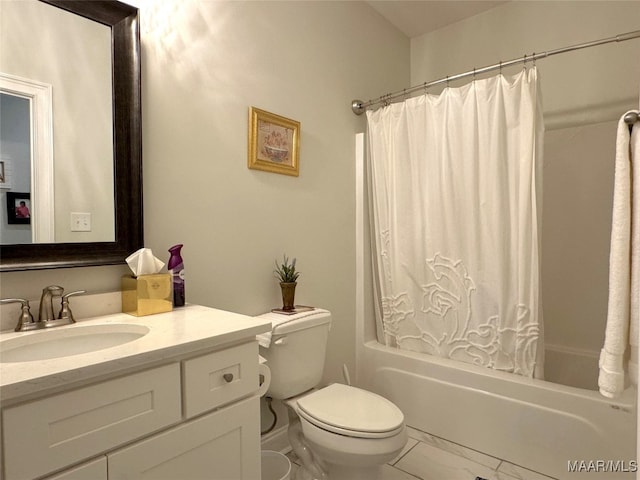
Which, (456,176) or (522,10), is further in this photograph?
(522,10)

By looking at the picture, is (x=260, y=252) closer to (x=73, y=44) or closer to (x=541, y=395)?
(x=73, y=44)

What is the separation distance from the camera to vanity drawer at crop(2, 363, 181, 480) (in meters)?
0.70

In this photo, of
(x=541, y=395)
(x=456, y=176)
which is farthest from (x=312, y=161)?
(x=541, y=395)

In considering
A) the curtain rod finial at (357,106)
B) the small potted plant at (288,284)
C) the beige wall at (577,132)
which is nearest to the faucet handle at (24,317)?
the small potted plant at (288,284)

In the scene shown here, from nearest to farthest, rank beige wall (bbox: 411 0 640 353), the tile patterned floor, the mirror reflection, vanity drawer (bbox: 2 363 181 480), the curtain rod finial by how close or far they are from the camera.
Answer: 1. vanity drawer (bbox: 2 363 181 480)
2. the mirror reflection
3. the tile patterned floor
4. beige wall (bbox: 411 0 640 353)
5. the curtain rod finial

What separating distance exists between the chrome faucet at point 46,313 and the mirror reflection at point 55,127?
16 centimetres

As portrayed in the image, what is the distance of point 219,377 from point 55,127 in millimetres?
890

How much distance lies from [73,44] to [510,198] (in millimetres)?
1781

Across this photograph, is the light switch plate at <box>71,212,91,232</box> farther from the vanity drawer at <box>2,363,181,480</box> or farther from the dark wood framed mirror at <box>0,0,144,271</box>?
the vanity drawer at <box>2,363,181,480</box>

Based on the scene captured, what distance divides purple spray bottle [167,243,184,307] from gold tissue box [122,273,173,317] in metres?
0.05

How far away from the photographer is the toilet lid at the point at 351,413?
4.48ft

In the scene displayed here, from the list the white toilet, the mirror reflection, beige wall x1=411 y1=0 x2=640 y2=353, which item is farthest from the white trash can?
beige wall x1=411 y1=0 x2=640 y2=353

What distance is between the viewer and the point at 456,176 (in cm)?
189

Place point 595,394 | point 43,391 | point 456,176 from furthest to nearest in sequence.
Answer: point 456,176
point 595,394
point 43,391
